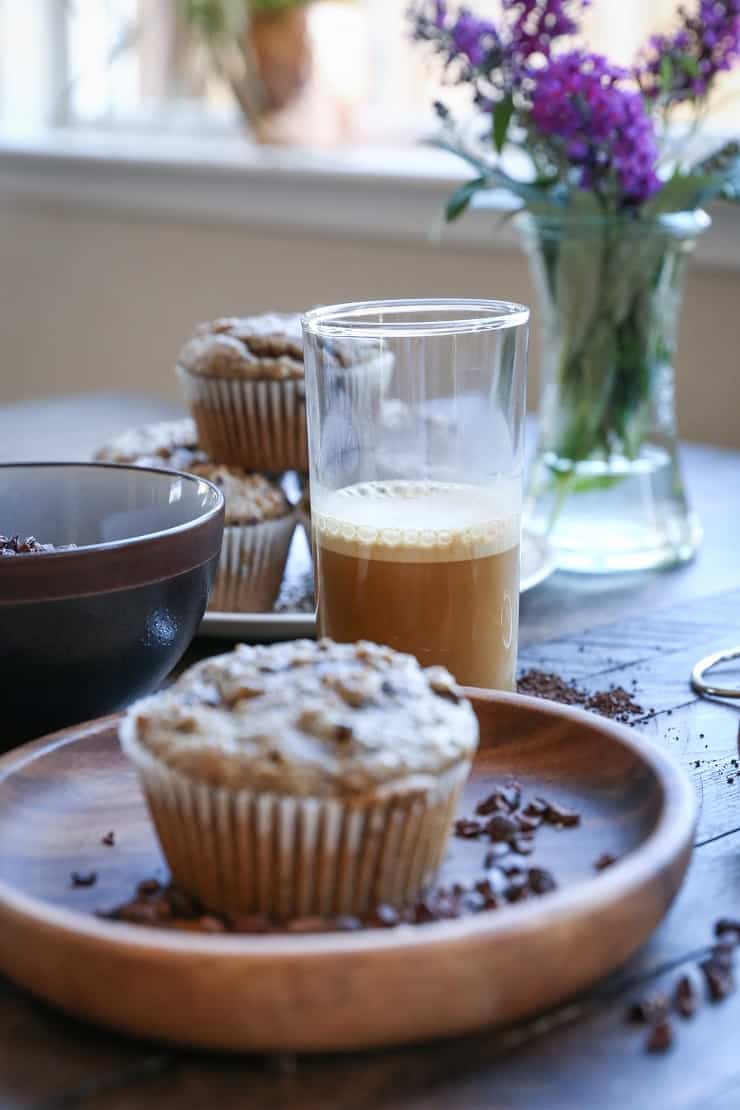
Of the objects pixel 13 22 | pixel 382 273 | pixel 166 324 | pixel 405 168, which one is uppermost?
pixel 13 22

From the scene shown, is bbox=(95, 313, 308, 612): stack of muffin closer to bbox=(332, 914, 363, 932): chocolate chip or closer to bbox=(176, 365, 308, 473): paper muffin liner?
bbox=(176, 365, 308, 473): paper muffin liner

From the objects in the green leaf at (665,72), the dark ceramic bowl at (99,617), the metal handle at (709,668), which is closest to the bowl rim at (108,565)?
the dark ceramic bowl at (99,617)

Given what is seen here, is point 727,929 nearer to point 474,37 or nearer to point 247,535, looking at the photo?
point 247,535

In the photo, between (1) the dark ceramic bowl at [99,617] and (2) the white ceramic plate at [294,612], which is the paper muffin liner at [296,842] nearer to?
(1) the dark ceramic bowl at [99,617]

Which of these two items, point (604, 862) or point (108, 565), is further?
point (108, 565)

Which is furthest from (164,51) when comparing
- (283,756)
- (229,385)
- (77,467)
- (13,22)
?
(283,756)

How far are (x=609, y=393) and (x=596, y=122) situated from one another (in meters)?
0.24

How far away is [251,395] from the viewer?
123 centimetres

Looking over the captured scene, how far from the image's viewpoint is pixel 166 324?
331 cm

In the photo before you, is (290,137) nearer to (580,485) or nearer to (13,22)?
(13,22)

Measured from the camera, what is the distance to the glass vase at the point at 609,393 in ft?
4.15

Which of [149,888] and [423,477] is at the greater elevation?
[423,477]

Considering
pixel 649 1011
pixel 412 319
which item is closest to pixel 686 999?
pixel 649 1011

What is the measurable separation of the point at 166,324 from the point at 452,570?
2510 millimetres
